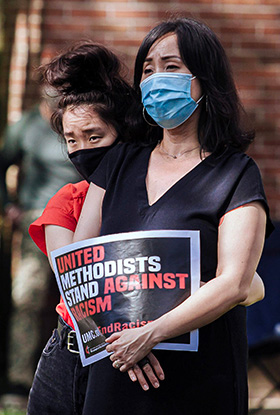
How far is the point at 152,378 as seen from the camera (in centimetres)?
185

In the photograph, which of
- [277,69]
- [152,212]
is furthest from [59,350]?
[277,69]

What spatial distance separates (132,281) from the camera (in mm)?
1889

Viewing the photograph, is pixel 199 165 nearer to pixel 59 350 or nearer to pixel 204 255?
pixel 204 255

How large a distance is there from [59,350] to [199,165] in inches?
30.2

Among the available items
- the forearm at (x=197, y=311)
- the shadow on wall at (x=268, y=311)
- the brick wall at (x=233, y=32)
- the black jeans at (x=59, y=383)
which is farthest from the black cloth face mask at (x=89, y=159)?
the brick wall at (x=233, y=32)

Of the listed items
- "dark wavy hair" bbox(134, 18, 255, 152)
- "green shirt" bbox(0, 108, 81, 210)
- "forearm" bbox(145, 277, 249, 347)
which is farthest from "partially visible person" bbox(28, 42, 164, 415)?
"green shirt" bbox(0, 108, 81, 210)

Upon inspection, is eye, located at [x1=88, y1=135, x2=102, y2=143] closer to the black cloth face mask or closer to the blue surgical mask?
the black cloth face mask

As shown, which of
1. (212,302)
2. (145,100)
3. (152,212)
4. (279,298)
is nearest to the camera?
(212,302)

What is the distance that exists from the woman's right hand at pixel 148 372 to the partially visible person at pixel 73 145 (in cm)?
33

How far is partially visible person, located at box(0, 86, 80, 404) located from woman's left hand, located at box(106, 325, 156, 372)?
2.63m

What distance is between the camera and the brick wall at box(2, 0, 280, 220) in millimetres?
4660

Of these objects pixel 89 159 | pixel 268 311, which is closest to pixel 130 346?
pixel 89 159

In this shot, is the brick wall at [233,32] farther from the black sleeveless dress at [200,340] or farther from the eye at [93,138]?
the black sleeveless dress at [200,340]

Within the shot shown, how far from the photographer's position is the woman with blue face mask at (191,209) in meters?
1.85
